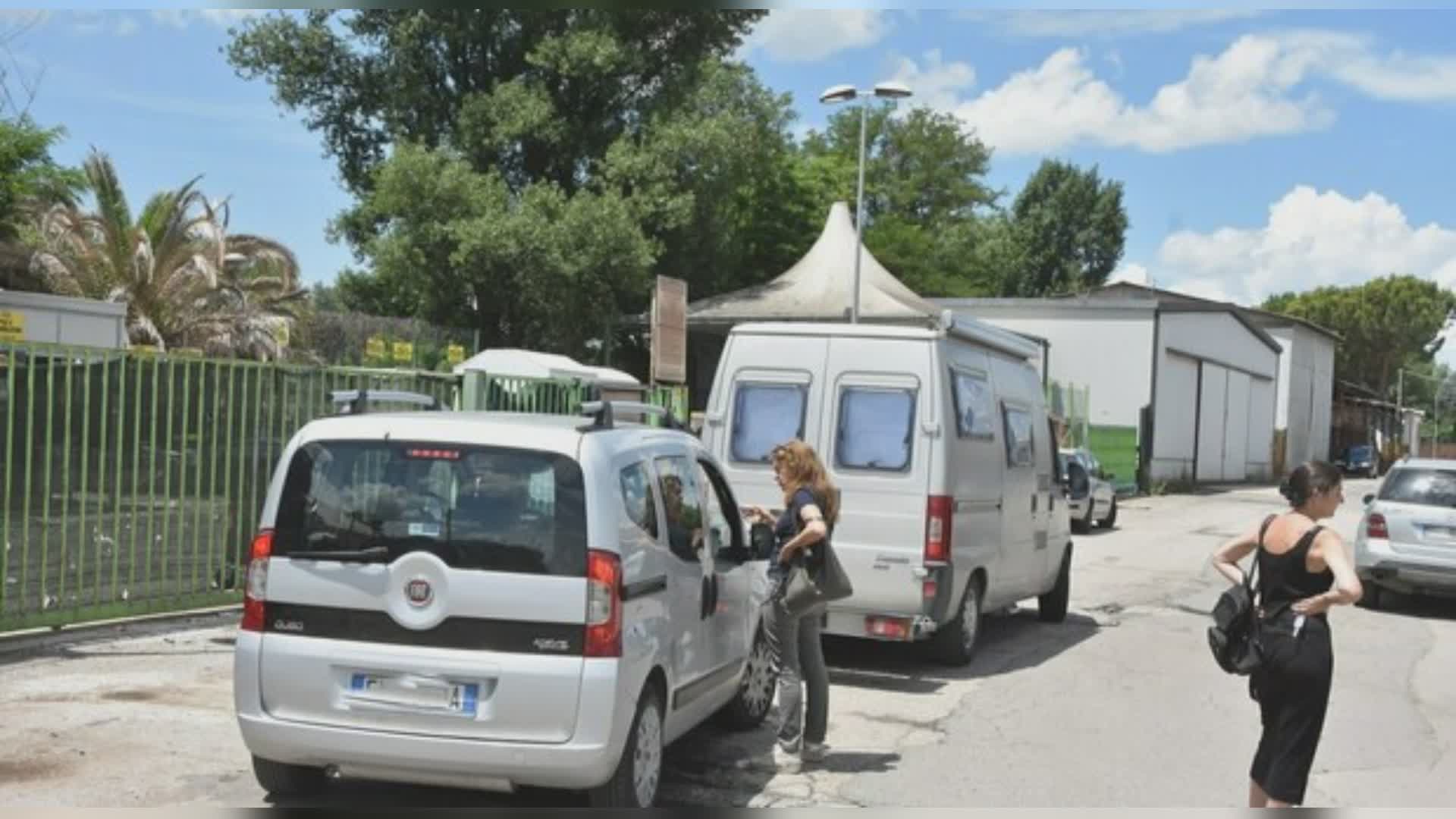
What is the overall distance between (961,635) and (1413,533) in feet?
24.7

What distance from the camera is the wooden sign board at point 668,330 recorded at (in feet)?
54.3

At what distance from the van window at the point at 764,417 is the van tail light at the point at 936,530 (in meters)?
1.17

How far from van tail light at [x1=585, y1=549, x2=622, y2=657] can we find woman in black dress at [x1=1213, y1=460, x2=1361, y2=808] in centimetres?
256

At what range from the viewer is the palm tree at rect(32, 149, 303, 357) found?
896 inches

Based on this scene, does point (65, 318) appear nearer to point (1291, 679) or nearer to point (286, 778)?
point (286, 778)

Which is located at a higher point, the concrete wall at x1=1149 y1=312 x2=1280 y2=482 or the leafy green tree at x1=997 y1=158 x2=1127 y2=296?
the leafy green tree at x1=997 y1=158 x2=1127 y2=296

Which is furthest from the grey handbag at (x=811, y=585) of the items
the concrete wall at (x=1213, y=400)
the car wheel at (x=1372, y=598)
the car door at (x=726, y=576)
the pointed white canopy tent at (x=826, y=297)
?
the concrete wall at (x=1213, y=400)

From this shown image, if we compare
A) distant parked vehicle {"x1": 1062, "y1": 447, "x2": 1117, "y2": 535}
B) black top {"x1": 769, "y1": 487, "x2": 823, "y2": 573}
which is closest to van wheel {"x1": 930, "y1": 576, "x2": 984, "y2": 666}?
black top {"x1": 769, "y1": 487, "x2": 823, "y2": 573}

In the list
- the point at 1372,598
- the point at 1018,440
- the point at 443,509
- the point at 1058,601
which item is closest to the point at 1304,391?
the point at 1372,598

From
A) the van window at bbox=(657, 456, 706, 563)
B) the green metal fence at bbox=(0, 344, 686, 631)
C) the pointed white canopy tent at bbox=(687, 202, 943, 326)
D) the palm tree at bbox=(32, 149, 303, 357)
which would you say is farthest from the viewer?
the pointed white canopy tent at bbox=(687, 202, 943, 326)

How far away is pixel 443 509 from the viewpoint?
18.5ft

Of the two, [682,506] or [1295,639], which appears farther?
[682,506]

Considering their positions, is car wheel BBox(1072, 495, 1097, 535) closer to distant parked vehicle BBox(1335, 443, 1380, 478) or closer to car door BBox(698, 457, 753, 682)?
car door BBox(698, 457, 753, 682)

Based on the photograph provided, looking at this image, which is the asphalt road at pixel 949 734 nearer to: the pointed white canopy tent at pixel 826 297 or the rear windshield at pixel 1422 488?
the rear windshield at pixel 1422 488
